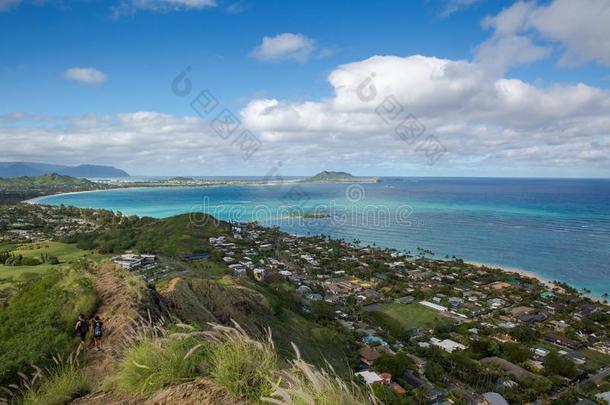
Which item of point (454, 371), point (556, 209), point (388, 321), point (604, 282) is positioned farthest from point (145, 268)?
point (556, 209)

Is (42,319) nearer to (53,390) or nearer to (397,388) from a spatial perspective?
(53,390)

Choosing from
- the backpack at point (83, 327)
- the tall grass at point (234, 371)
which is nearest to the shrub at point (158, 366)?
the tall grass at point (234, 371)

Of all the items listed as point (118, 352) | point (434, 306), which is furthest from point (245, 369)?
point (434, 306)

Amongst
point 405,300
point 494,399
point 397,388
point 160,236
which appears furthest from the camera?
point 160,236

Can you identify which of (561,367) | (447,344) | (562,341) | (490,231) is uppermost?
(490,231)

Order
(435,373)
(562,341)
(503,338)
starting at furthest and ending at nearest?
(503,338) → (562,341) → (435,373)

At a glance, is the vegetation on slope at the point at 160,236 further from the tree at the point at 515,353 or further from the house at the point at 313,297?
the tree at the point at 515,353

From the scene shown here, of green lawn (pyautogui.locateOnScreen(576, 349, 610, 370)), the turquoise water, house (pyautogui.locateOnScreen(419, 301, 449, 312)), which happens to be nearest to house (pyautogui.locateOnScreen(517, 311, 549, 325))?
green lawn (pyautogui.locateOnScreen(576, 349, 610, 370))

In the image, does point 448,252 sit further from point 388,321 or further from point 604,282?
point 388,321
